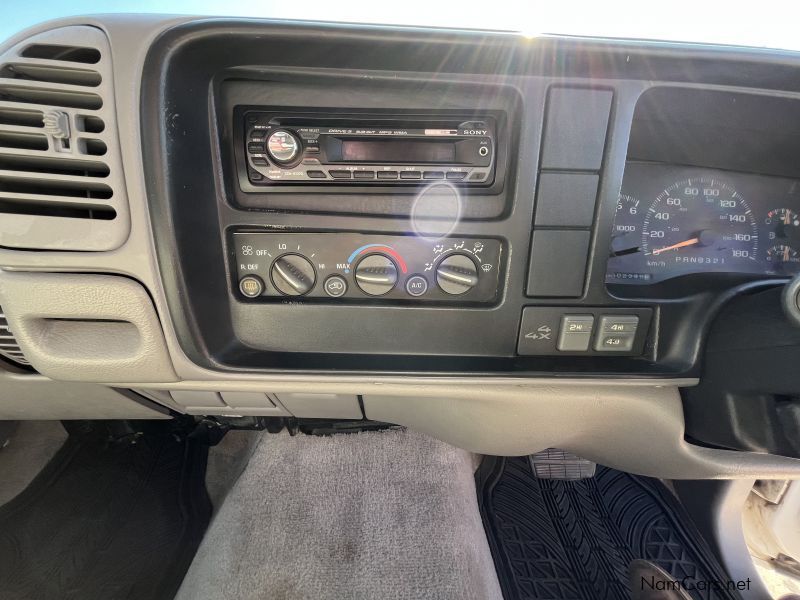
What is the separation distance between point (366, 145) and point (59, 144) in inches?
19.7

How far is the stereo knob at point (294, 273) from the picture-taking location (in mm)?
994

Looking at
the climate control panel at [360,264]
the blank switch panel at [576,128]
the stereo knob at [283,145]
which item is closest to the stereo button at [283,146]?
the stereo knob at [283,145]

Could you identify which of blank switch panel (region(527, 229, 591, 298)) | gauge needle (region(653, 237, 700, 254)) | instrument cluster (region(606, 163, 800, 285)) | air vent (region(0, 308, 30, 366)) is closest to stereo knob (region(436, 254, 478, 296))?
blank switch panel (region(527, 229, 591, 298))

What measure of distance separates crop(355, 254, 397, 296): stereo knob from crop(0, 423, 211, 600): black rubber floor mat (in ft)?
4.05

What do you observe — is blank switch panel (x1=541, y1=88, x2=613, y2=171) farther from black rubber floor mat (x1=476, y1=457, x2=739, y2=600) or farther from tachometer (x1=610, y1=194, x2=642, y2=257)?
black rubber floor mat (x1=476, y1=457, x2=739, y2=600)

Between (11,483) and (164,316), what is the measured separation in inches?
57.8

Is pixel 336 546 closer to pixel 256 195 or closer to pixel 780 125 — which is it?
pixel 256 195

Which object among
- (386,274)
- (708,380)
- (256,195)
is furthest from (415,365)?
(708,380)

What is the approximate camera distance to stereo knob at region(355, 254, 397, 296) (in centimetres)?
99

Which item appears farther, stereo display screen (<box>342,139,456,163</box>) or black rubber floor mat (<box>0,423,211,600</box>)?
black rubber floor mat (<box>0,423,211,600</box>)

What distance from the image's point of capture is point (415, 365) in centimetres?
104

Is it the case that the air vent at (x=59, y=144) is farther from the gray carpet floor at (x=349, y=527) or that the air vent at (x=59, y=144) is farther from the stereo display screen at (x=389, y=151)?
the gray carpet floor at (x=349, y=527)

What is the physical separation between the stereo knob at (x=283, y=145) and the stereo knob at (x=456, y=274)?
353 mm

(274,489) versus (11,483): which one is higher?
(274,489)
